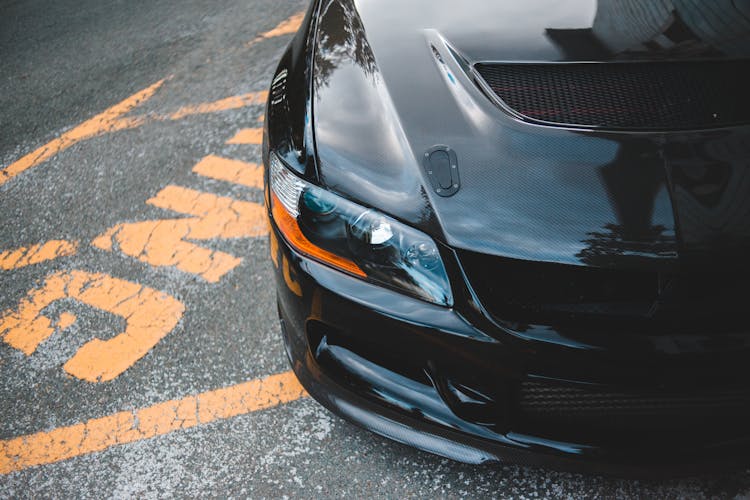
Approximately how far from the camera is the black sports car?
1.36 metres

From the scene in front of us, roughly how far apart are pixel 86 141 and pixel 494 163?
2.98 m

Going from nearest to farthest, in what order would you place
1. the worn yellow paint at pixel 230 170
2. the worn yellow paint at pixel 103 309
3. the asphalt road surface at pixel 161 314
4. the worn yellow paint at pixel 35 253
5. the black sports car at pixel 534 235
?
the black sports car at pixel 534 235 < the asphalt road surface at pixel 161 314 < the worn yellow paint at pixel 103 309 < the worn yellow paint at pixel 35 253 < the worn yellow paint at pixel 230 170

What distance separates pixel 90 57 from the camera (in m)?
4.68

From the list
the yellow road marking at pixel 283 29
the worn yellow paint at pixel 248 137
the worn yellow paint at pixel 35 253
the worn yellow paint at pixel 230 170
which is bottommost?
the worn yellow paint at pixel 35 253

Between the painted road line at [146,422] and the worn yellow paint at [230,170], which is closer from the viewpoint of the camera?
the painted road line at [146,422]

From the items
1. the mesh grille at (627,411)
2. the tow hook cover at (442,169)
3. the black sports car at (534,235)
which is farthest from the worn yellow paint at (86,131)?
the mesh grille at (627,411)

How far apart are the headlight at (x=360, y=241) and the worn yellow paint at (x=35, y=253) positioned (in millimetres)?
1704

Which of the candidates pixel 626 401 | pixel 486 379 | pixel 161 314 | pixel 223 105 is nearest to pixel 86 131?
pixel 223 105

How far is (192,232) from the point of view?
9.55 feet

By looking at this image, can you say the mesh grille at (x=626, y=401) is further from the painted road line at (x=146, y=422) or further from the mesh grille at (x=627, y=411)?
the painted road line at (x=146, y=422)

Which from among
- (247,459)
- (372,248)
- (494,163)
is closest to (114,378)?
(247,459)

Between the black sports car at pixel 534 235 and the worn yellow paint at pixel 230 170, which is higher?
the black sports car at pixel 534 235

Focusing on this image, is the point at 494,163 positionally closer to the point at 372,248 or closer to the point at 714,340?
the point at 372,248

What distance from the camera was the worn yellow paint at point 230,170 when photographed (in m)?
3.15
